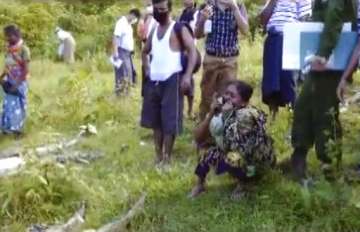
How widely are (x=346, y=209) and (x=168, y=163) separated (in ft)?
6.64

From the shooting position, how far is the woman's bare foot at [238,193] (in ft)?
18.2

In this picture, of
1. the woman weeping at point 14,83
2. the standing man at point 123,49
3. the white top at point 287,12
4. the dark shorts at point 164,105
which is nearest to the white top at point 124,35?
the standing man at point 123,49

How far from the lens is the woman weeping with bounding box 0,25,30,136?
893 centimetres

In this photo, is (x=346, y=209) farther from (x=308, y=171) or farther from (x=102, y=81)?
(x=102, y=81)

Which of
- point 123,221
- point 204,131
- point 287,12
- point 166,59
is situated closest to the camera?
point 123,221

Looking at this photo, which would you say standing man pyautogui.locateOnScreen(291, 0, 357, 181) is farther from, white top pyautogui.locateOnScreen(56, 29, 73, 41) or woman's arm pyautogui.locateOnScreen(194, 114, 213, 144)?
white top pyautogui.locateOnScreen(56, 29, 73, 41)

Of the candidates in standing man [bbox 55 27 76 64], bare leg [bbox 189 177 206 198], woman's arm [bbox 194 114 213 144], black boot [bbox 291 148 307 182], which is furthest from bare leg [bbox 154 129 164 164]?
standing man [bbox 55 27 76 64]

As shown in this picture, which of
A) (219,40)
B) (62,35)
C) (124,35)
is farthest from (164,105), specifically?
(62,35)

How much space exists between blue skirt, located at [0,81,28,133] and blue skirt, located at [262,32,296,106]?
3.00 m

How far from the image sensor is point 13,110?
9078mm

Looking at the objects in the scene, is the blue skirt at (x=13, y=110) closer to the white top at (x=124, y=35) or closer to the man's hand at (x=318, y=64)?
the white top at (x=124, y=35)

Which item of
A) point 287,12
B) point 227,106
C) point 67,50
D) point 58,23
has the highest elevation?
point 287,12

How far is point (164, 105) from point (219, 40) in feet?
2.88

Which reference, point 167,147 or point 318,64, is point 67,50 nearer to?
point 167,147
